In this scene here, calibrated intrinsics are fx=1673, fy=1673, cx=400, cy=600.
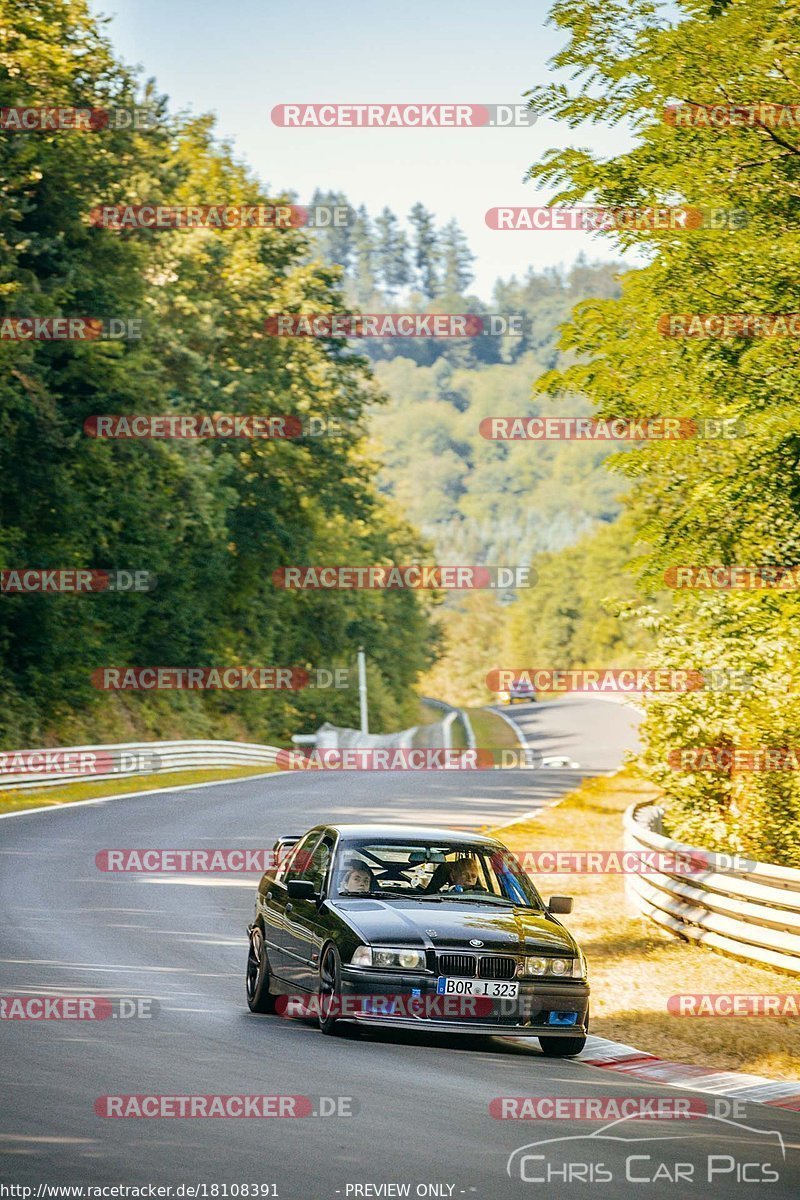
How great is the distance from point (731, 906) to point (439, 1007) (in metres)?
4.97

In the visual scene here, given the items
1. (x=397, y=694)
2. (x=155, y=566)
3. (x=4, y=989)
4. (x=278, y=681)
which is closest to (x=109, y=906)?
(x=4, y=989)

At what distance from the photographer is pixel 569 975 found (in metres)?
10.6

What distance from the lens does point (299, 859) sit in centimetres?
1232

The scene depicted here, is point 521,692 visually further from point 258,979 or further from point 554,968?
point 554,968

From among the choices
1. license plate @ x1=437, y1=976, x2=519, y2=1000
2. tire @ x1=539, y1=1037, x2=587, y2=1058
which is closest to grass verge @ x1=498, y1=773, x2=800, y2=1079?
tire @ x1=539, y1=1037, x2=587, y2=1058

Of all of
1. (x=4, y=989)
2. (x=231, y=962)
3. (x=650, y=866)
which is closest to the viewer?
(x=4, y=989)

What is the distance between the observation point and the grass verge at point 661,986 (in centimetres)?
1131

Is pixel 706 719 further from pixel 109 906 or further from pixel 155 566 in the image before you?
pixel 155 566

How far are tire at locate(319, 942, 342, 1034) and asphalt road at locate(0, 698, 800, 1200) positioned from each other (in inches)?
4.9

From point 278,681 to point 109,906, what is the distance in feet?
183

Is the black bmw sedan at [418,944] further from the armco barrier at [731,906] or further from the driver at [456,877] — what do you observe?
the armco barrier at [731,906]

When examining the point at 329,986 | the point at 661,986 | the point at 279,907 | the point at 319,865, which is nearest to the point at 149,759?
the point at 661,986

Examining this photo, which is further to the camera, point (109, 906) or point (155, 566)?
point (155, 566)

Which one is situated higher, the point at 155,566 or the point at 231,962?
the point at 155,566
